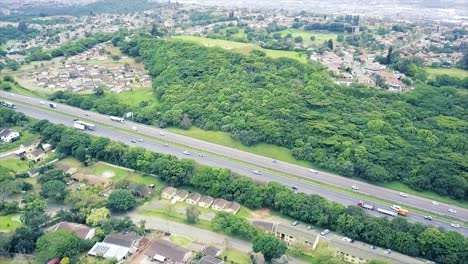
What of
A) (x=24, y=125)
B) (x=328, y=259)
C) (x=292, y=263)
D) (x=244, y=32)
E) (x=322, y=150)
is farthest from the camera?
(x=244, y=32)

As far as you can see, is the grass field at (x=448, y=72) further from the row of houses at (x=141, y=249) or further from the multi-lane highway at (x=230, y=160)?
the row of houses at (x=141, y=249)

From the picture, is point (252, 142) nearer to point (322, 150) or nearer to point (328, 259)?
point (322, 150)

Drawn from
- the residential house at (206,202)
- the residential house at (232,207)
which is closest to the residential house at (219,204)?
the residential house at (232,207)

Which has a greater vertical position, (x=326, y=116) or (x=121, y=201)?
(x=326, y=116)

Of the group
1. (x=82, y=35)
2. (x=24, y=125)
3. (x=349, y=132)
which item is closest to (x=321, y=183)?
(x=349, y=132)

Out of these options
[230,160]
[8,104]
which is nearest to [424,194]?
[230,160]

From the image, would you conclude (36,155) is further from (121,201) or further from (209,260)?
(209,260)
